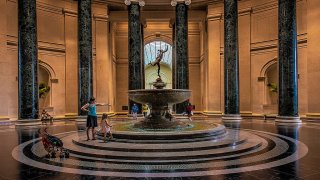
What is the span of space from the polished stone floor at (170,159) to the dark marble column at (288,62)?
18.4ft

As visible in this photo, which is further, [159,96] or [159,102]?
[159,102]

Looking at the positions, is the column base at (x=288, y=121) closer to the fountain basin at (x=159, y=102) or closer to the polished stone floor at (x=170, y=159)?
the polished stone floor at (x=170, y=159)

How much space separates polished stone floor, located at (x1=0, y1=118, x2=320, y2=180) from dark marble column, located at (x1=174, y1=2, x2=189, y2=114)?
1045cm

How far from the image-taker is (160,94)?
32.2ft

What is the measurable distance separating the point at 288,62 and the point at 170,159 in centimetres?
1042

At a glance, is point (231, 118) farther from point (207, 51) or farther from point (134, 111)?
point (207, 51)

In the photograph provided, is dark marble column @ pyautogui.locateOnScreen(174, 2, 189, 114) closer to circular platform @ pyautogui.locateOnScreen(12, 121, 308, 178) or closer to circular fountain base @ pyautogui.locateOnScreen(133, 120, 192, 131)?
circular fountain base @ pyautogui.locateOnScreen(133, 120, 192, 131)

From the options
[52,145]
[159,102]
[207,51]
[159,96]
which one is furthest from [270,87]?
[52,145]

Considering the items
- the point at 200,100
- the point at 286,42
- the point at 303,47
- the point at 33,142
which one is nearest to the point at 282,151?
the point at 33,142

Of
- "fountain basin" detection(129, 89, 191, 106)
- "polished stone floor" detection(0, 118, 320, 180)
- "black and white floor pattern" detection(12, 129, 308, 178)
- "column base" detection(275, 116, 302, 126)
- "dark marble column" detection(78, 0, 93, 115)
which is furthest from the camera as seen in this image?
"dark marble column" detection(78, 0, 93, 115)

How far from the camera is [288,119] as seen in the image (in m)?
13.8

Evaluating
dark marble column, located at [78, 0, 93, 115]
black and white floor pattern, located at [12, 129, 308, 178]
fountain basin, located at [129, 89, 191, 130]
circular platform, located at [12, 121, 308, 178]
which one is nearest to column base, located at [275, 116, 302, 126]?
circular platform, located at [12, 121, 308, 178]

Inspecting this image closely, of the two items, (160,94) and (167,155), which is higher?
(160,94)

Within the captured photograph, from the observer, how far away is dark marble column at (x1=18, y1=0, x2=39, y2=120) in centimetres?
1373
